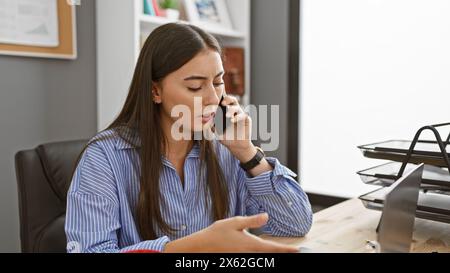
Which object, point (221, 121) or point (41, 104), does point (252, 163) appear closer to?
point (221, 121)

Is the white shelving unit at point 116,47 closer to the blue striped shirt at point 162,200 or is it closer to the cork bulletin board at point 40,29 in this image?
the cork bulletin board at point 40,29

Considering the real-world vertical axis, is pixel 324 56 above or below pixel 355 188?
above

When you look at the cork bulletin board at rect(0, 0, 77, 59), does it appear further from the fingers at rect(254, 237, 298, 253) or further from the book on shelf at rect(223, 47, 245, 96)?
the fingers at rect(254, 237, 298, 253)

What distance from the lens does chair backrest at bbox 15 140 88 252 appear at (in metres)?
1.22

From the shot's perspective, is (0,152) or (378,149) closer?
(378,149)

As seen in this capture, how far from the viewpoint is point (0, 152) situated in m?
1.85

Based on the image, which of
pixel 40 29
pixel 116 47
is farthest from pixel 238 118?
pixel 40 29

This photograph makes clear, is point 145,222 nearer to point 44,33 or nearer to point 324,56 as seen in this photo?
point 44,33

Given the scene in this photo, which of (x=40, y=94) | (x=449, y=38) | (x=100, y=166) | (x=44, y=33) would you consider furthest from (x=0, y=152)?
(x=449, y=38)

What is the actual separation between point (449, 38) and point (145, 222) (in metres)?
1.73

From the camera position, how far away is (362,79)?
7.88 feet

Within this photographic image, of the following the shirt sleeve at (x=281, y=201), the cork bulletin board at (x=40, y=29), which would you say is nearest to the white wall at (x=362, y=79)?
the shirt sleeve at (x=281, y=201)

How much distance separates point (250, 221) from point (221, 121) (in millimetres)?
603

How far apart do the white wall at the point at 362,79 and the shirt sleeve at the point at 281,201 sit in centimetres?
117
